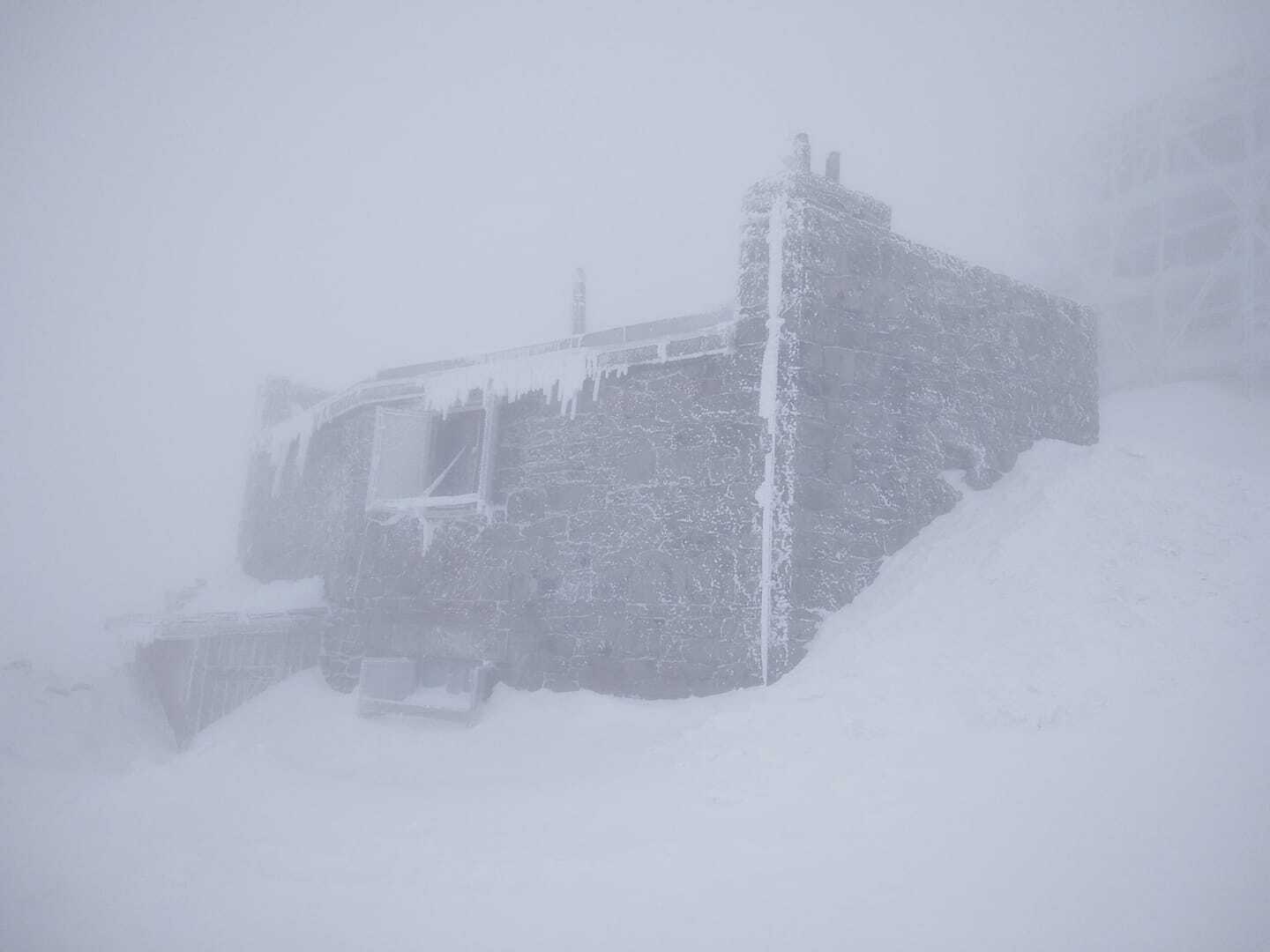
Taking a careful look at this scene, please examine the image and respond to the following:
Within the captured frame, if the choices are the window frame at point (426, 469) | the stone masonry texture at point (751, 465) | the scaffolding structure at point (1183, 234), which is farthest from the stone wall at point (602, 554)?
the scaffolding structure at point (1183, 234)

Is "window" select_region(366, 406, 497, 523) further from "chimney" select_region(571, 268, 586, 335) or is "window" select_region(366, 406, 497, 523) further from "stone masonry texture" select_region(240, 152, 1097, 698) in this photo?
"chimney" select_region(571, 268, 586, 335)

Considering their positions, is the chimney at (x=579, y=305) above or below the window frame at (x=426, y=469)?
above

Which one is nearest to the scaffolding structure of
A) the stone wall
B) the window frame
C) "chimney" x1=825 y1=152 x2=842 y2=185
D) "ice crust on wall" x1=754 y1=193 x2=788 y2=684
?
"chimney" x1=825 y1=152 x2=842 y2=185

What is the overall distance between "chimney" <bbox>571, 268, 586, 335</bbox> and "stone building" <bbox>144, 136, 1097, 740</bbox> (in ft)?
7.21

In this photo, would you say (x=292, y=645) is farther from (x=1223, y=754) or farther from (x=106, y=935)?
(x=1223, y=754)

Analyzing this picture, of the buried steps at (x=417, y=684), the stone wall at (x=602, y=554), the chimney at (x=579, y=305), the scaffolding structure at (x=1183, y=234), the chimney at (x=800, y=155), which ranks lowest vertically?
the buried steps at (x=417, y=684)

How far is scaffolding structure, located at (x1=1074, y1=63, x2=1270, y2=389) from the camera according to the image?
65.8ft

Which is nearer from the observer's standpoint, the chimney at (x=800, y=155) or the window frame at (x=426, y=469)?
the chimney at (x=800, y=155)

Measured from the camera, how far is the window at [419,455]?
10.1 meters

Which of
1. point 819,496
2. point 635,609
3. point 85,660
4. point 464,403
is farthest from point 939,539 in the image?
point 85,660

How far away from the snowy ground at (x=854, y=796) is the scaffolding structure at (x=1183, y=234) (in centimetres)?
1572

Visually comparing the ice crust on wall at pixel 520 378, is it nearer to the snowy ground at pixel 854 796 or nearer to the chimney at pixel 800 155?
the chimney at pixel 800 155

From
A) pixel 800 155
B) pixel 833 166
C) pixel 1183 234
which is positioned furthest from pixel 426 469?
pixel 1183 234

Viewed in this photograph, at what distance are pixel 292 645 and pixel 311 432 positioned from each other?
13.2 feet
